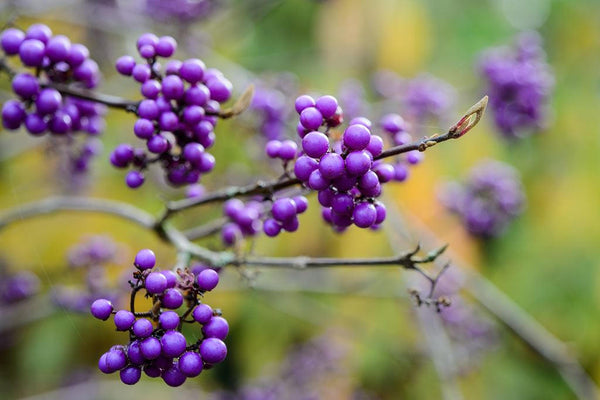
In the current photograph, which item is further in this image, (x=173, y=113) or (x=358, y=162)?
(x=173, y=113)

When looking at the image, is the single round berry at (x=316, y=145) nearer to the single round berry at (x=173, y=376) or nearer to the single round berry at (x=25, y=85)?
the single round berry at (x=173, y=376)

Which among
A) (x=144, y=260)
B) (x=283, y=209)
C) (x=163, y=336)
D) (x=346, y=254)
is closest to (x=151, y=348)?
(x=163, y=336)

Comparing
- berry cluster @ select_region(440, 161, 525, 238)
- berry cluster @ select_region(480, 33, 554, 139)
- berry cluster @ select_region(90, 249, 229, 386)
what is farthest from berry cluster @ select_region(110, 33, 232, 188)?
berry cluster @ select_region(440, 161, 525, 238)

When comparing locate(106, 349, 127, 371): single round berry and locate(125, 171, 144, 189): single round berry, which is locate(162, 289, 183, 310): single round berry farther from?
locate(125, 171, 144, 189): single round berry

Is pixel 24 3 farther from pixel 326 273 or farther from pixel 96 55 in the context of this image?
pixel 326 273

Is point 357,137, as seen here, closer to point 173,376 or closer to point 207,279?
point 207,279
